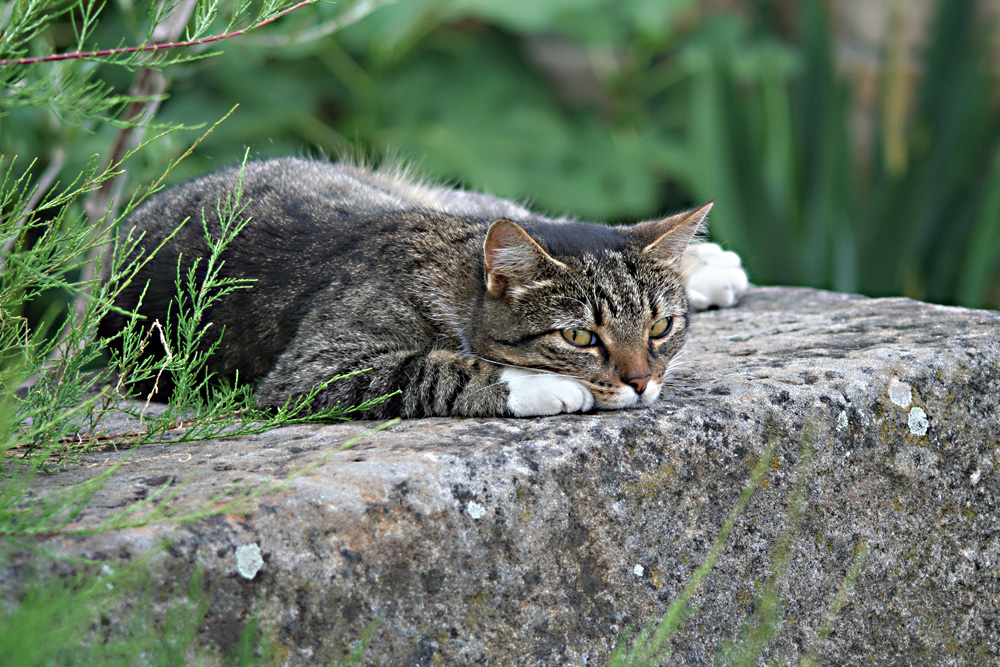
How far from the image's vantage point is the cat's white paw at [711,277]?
→ 325 centimetres

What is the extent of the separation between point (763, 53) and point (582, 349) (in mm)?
4203

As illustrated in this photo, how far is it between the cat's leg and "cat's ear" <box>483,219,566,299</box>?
0.22 meters

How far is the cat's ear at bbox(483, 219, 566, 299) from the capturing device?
87.7 inches

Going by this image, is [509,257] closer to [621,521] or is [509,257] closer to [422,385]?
[422,385]

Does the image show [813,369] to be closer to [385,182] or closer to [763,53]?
[385,182]

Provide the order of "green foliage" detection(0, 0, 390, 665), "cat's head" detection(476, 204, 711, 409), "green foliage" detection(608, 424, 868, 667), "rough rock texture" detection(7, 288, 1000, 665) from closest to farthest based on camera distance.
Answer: "green foliage" detection(0, 0, 390, 665) < "rough rock texture" detection(7, 288, 1000, 665) < "green foliage" detection(608, 424, 868, 667) < "cat's head" detection(476, 204, 711, 409)

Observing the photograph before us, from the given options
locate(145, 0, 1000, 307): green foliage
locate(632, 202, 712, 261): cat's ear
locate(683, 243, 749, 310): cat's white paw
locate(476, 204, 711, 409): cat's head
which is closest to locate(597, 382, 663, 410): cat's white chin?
locate(476, 204, 711, 409): cat's head

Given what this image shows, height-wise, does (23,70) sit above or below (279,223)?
above

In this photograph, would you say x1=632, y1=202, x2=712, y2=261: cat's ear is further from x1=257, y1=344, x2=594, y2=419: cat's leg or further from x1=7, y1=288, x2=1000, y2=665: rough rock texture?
x1=257, y1=344, x2=594, y2=419: cat's leg

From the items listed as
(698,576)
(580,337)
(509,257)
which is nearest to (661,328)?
(580,337)

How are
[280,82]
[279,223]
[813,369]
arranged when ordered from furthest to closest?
1. [280,82]
2. [279,223]
3. [813,369]

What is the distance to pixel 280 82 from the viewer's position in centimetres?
561

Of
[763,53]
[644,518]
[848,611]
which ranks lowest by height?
[848,611]

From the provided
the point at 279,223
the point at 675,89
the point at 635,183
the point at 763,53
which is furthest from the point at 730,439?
the point at 675,89
